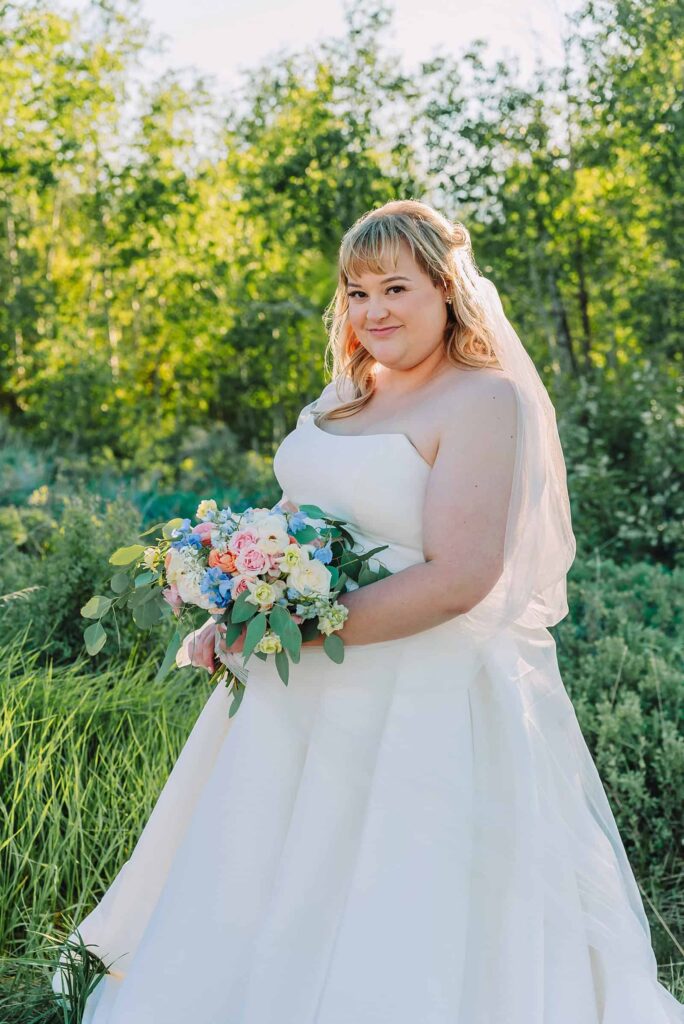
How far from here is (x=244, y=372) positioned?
33.9 ft

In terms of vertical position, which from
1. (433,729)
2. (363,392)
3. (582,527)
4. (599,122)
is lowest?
(582,527)

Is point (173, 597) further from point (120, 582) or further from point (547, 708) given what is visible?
point (547, 708)

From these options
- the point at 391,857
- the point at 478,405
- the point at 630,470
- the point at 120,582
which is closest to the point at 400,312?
the point at 478,405

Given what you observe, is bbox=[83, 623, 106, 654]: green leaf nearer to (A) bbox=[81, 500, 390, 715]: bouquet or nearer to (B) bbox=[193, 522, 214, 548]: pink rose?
(A) bbox=[81, 500, 390, 715]: bouquet

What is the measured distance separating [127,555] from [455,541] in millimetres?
781

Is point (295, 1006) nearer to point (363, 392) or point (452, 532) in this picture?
point (452, 532)

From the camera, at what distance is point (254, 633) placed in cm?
225

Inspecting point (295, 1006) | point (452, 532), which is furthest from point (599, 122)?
point (295, 1006)

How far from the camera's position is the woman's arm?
2363 mm

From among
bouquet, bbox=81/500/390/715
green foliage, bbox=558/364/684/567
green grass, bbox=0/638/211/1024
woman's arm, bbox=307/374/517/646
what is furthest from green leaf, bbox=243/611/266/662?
green foliage, bbox=558/364/684/567

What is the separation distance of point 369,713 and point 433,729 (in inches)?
6.4

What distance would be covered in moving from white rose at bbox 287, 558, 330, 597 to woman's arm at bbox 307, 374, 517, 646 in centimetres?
13

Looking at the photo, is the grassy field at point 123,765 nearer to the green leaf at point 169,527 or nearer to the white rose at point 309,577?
the green leaf at point 169,527

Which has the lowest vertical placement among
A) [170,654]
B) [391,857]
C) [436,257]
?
[391,857]
